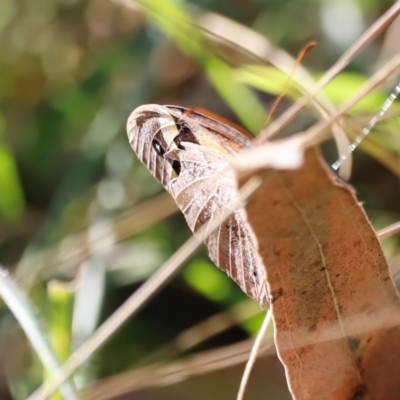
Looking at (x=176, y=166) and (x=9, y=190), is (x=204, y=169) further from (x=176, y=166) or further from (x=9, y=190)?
(x=9, y=190)

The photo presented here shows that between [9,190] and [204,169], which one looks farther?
[9,190]

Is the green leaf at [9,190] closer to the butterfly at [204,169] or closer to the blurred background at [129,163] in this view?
the blurred background at [129,163]

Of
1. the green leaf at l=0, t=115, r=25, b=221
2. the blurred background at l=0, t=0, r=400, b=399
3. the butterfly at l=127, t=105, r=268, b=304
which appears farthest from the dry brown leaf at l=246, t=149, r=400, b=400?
the green leaf at l=0, t=115, r=25, b=221

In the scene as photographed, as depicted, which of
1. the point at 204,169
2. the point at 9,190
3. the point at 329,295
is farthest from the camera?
the point at 9,190

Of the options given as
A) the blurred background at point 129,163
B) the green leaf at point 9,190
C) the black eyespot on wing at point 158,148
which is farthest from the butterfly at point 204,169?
the green leaf at point 9,190

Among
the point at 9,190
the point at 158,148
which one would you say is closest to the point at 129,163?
the point at 9,190

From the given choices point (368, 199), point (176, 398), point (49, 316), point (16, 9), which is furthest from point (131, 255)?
point (16, 9)

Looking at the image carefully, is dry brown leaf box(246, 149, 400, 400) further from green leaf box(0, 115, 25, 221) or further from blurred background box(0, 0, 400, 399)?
A: green leaf box(0, 115, 25, 221)
